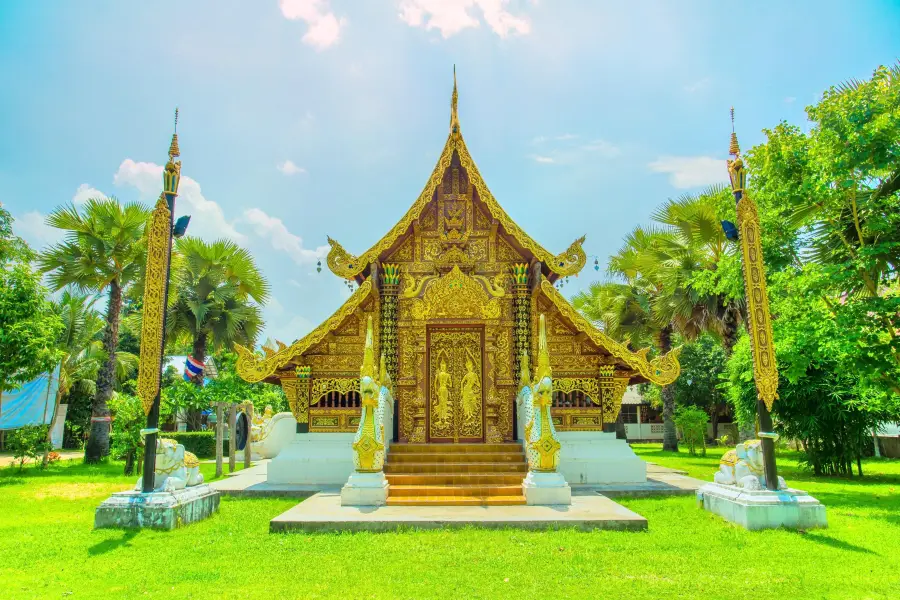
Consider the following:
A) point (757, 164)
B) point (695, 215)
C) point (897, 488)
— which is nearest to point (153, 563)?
point (757, 164)

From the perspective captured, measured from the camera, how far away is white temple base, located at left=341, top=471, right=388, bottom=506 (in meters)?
7.88

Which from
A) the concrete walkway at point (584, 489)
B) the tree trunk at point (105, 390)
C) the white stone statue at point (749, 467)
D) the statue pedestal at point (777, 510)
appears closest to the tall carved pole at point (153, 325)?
the concrete walkway at point (584, 489)

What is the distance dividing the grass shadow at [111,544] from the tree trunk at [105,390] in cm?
1058

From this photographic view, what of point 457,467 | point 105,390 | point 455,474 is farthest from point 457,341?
point 105,390

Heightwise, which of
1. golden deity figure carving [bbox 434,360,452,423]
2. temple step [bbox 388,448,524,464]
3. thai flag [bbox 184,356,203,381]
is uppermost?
thai flag [bbox 184,356,203,381]

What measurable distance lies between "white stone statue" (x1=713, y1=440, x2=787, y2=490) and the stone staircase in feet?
9.14

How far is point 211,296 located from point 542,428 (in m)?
12.5

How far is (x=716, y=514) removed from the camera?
7.22 m

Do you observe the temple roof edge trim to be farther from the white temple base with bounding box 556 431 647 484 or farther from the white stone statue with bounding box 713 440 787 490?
the white stone statue with bounding box 713 440 787 490

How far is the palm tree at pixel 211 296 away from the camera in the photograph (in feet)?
56.3

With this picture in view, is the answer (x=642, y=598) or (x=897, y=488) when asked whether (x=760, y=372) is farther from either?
(x=897, y=488)

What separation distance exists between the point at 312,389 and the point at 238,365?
1.40m

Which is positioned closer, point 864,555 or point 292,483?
point 864,555

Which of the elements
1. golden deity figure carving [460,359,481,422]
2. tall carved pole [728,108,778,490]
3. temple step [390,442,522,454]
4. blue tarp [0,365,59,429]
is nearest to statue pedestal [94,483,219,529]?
→ temple step [390,442,522,454]
